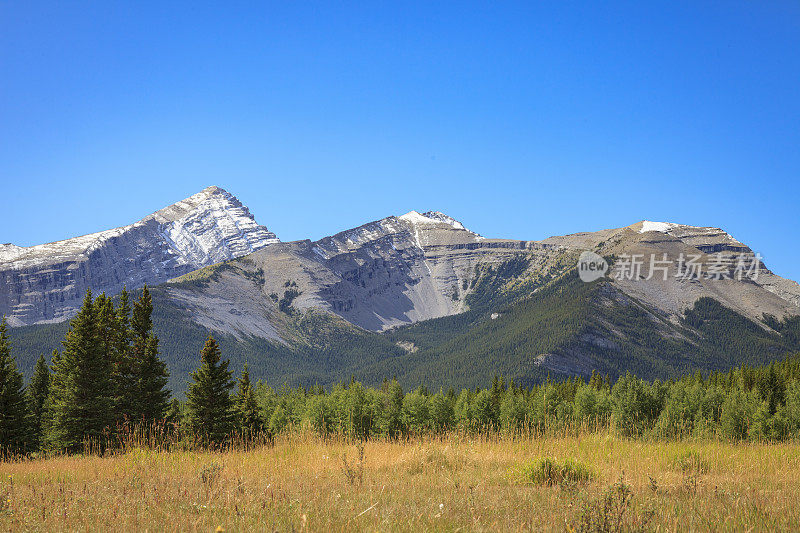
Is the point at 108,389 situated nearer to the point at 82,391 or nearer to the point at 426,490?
the point at 82,391

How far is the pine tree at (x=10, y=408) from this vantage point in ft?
105

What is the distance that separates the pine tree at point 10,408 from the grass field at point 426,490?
24145 mm

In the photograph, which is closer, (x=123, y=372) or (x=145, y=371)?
(x=123, y=372)

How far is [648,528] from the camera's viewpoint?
6.64 m

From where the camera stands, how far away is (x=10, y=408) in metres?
33.0

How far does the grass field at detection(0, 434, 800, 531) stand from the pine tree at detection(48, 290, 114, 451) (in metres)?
19.6

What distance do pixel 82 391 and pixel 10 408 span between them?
6440mm

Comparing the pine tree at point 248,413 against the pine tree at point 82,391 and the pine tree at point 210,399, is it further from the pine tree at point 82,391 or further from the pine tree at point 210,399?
the pine tree at point 82,391

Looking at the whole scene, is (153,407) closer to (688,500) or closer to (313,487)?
(313,487)

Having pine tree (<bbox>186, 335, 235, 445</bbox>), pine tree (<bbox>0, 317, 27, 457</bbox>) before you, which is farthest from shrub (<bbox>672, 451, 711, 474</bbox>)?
pine tree (<bbox>0, 317, 27, 457</bbox>)

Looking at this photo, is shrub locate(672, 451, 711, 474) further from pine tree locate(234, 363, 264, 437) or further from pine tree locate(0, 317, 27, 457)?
pine tree locate(0, 317, 27, 457)

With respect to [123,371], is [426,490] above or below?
above

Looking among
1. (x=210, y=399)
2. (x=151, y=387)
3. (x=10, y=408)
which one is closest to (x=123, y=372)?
(x=151, y=387)

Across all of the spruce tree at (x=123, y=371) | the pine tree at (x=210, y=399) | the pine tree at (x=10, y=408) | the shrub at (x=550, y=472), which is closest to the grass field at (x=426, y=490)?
the shrub at (x=550, y=472)
